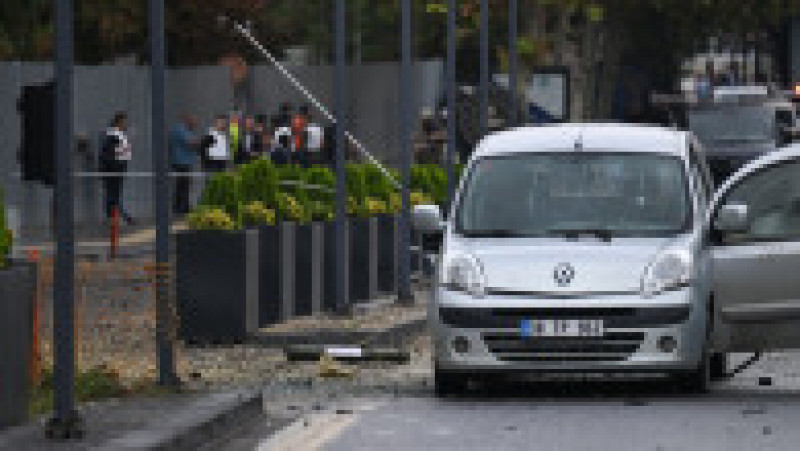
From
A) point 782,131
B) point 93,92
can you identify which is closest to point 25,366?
point 93,92

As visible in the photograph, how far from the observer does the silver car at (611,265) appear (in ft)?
61.1

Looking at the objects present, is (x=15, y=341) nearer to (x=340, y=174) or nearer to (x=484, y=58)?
(x=340, y=174)

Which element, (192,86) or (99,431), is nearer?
(99,431)

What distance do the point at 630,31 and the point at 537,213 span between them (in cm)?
6792

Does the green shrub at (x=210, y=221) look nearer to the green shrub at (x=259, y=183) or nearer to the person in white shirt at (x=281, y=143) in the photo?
the green shrub at (x=259, y=183)

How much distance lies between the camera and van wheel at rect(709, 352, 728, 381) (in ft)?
66.5

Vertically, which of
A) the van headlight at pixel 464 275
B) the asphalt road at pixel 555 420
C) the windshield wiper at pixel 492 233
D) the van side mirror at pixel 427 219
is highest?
the van side mirror at pixel 427 219

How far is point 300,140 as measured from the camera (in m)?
53.6

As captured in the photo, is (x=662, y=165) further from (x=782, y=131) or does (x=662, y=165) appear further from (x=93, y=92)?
(x=782, y=131)

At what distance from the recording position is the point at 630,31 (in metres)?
87.4

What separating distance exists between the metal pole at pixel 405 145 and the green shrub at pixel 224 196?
376 cm

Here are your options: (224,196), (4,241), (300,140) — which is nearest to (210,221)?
(224,196)

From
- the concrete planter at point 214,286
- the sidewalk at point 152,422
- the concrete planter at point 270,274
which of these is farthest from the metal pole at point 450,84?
the sidewalk at point 152,422

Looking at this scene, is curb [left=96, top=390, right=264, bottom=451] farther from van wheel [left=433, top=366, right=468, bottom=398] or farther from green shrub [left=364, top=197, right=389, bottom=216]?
green shrub [left=364, top=197, right=389, bottom=216]
